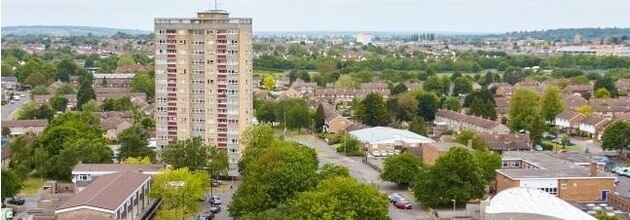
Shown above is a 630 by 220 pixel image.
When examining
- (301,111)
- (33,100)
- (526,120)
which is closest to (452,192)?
(526,120)

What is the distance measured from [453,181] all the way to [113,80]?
39.4 metres

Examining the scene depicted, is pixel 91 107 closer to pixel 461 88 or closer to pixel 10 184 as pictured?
pixel 10 184

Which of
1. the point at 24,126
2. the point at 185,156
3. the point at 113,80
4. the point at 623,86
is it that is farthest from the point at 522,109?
the point at 113,80

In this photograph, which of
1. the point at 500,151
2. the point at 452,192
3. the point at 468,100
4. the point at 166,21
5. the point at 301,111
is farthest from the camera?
the point at 468,100

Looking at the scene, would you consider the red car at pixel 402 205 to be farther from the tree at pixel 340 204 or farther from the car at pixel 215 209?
the car at pixel 215 209

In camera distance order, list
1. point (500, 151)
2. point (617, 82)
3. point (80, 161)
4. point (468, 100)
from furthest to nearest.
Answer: point (617, 82) → point (468, 100) → point (500, 151) → point (80, 161)

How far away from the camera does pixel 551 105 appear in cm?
3688

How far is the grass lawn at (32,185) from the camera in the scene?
2125 centimetres

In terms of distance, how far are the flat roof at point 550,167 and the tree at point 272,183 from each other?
5561 mm

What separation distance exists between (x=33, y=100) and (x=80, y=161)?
78.7 feet

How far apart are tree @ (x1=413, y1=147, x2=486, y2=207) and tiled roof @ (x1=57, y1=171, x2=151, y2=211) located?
22.7 feet

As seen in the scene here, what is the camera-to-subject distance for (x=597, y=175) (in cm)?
1917

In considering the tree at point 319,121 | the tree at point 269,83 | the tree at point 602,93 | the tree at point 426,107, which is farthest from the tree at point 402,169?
the tree at point 269,83

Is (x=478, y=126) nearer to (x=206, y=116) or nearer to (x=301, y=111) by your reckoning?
(x=301, y=111)
